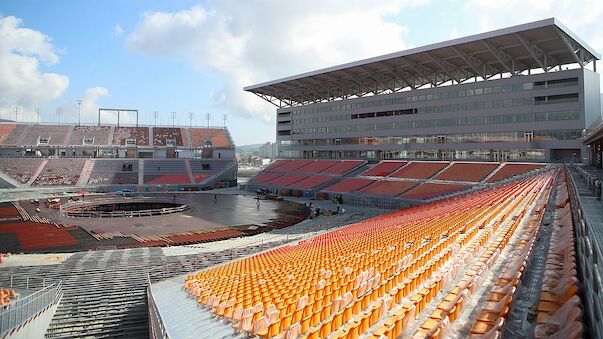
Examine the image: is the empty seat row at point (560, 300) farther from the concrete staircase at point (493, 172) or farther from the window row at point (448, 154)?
the window row at point (448, 154)

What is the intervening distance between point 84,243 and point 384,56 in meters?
42.5

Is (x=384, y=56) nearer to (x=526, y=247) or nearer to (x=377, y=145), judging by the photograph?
(x=377, y=145)

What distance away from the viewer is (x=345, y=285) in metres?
9.89

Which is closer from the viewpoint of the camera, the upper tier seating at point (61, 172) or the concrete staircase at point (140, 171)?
the upper tier seating at point (61, 172)

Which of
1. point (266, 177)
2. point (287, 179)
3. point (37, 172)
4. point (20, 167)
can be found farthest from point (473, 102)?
point (20, 167)

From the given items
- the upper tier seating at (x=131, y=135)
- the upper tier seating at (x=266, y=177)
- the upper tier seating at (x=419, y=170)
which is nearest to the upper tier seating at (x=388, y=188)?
the upper tier seating at (x=419, y=170)

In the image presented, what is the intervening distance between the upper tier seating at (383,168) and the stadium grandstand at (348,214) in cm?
65

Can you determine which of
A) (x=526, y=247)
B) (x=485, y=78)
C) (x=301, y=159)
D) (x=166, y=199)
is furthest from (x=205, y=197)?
(x=526, y=247)

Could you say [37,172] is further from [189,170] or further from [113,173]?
[189,170]

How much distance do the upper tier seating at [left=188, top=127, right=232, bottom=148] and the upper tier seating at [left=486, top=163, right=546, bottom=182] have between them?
58333mm

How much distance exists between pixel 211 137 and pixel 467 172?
198 ft

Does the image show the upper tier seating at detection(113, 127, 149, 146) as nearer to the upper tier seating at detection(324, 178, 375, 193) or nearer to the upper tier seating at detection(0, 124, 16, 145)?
the upper tier seating at detection(0, 124, 16, 145)

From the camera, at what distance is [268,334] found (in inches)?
295

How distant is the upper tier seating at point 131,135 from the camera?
265ft
